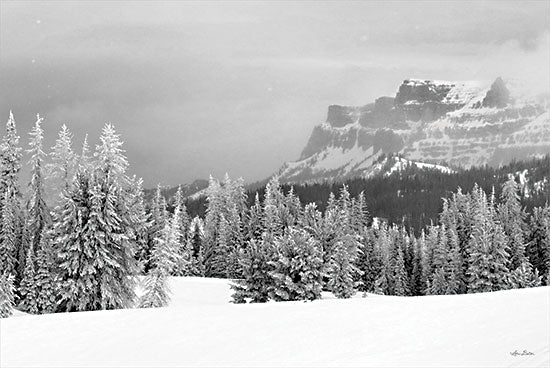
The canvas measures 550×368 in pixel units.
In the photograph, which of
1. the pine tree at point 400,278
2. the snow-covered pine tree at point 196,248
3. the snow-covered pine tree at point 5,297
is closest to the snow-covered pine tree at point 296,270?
the snow-covered pine tree at point 5,297

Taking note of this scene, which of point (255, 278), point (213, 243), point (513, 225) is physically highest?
point (255, 278)

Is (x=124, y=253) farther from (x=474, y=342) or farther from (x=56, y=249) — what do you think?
(x=474, y=342)

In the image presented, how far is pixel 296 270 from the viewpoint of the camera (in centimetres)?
3744

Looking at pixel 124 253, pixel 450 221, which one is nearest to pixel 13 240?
pixel 124 253

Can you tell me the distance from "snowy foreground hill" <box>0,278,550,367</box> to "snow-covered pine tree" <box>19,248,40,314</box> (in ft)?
67.2

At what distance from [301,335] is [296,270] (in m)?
18.0

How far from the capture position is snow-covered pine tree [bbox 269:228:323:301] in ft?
120

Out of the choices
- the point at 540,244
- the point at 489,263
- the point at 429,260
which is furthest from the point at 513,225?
the point at 489,263

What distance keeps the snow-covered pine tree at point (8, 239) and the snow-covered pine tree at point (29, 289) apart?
2.85 metres

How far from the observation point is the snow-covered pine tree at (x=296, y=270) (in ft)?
120

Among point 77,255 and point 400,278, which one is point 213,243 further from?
point 77,255

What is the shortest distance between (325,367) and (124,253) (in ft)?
73.4

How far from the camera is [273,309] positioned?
22.6 metres

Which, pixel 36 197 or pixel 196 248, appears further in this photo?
pixel 196 248
